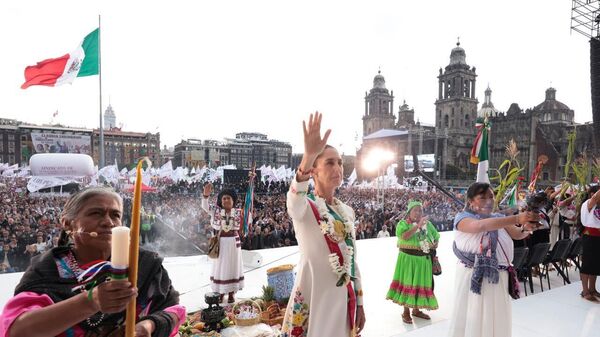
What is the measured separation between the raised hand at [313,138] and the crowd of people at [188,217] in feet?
11.1

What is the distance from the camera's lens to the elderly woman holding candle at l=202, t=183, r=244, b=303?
5035 millimetres

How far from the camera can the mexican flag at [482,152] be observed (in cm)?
393

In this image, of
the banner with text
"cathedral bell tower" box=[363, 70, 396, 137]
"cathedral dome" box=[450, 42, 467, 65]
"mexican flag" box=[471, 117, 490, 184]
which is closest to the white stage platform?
"mexican flag" box=[471, 117, 490, 184]

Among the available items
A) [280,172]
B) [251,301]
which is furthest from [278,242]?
[280,172]

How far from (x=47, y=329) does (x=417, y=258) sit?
429cm

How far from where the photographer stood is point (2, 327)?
3.65ft

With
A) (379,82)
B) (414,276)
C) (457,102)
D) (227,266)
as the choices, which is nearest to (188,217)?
(227,266)

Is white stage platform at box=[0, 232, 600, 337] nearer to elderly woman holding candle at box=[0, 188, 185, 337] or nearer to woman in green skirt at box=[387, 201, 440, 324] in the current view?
woman in green skirt at box=[387, 201, 440, 324]

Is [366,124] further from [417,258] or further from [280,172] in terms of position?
[417,258]

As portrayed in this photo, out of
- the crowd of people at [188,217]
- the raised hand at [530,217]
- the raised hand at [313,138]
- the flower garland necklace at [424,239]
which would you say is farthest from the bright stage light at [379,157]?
the raised hand at [313,138]

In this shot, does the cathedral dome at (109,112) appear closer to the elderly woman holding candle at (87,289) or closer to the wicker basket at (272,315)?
the wicker basket at (272,315)

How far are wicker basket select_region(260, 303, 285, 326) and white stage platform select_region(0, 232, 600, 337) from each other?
1044mm

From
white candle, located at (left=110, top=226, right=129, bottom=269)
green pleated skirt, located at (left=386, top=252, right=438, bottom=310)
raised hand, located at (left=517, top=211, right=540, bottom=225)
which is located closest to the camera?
white candle, located at (left=110, top=226, right=129, bottom=269)

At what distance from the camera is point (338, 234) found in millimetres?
2252
